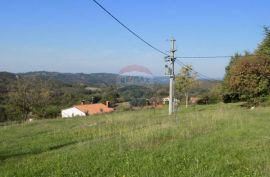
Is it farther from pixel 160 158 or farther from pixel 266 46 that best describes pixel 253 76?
pixel 160 158

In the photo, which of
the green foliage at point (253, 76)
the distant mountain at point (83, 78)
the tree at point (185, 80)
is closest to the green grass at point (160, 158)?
the green foliage at point (253, 76)

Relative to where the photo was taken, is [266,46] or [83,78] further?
[83,78]

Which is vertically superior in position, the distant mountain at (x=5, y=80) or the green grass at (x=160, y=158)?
the distant mountain at (x=5, y=80)

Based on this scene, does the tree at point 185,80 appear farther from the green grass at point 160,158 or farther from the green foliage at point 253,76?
the green grass at point 160,158

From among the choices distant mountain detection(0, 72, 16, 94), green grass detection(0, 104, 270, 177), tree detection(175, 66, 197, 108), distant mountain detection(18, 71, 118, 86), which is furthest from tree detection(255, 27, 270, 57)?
distant mountain detection(18, 71, 118, 86)

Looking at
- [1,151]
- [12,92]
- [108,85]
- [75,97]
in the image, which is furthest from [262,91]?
[108,85]

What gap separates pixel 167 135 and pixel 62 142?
13.7 feet

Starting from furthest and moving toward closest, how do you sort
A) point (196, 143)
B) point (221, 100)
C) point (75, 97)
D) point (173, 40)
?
1. point (75, 97)
2. point (221, 100)
3. point (173, 40)
4. point (196, 143)

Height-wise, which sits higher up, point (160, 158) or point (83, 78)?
point (83, 78)

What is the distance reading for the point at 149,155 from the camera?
30.6 feet

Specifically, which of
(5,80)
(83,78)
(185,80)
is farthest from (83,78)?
(185,80)

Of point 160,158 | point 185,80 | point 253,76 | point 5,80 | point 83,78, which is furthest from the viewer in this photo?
point 83,78

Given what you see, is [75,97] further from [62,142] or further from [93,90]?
[62,142]

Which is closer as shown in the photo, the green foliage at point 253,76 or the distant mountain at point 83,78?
the green foliage at point 253,76
